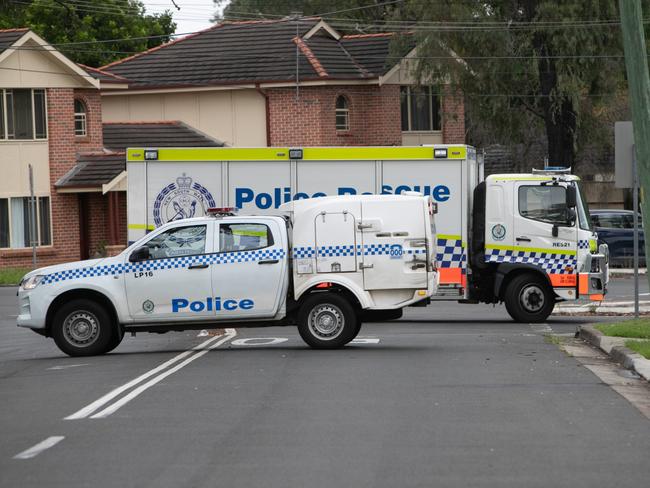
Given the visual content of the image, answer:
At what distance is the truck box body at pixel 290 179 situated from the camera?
21.0 meters

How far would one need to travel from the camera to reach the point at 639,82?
15844mm

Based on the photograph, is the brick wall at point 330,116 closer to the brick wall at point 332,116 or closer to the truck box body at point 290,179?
the brick wall at point 332,116

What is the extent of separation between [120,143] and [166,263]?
25.7m

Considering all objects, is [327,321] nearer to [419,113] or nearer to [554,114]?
[554,114]

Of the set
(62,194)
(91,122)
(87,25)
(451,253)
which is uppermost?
(87,25)

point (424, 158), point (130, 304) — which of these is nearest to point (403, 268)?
point (130, 304)

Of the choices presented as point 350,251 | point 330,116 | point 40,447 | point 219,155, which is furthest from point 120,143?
point 40,447

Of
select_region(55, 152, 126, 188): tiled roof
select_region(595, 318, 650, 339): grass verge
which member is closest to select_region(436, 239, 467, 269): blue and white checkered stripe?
select_region(595, 318, 650, 339): grass verge

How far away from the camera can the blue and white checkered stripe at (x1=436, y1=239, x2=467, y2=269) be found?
68.7 ft

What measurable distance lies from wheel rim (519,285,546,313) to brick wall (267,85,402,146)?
1966cm

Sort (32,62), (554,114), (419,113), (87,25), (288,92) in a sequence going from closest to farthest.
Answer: (554,114) → (32,62) → (288,92) → (419,113) → (87,25)

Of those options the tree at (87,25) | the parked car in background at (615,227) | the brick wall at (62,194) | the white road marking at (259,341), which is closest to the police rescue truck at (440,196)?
the white road marking at (259,341)

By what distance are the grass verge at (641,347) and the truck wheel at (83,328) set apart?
22.0 ft

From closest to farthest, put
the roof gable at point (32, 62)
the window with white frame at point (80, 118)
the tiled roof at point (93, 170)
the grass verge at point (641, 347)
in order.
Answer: the grass verge at point (641, 347)
the roof gable at point (32, 62)
the tiled roof at point (93, 170)
the window with white frame at point (80, 118)
